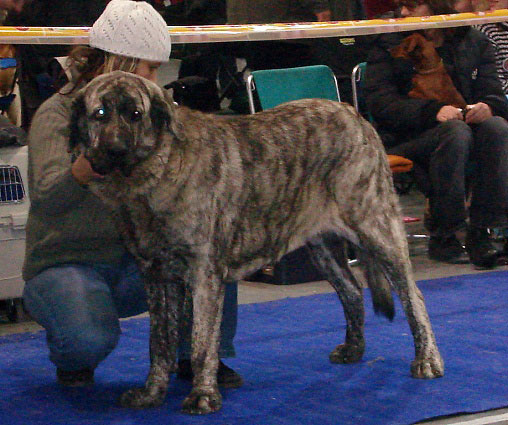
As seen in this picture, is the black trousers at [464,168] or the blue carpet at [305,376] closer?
the blue carpet at [305,376]

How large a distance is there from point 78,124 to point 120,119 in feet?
0.69

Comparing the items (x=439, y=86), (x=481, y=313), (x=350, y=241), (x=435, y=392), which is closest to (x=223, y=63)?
(x=439, y=86)

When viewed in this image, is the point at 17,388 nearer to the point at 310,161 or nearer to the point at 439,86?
the point at 310,161

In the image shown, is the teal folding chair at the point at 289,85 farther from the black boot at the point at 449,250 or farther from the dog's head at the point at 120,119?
the dog's head at the point at 120,119

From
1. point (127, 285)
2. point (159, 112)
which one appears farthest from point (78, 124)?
point (127, 285)

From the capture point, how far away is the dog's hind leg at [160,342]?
3.23 m

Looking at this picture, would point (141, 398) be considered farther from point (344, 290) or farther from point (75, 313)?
point (344, 290)

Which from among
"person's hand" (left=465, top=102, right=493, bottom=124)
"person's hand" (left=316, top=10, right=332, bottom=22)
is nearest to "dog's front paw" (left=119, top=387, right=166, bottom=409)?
"person's hand" (left=465, top=102, right=493, bottom=124)

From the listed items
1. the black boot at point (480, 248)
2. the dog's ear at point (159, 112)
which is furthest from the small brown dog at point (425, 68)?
the dog's ear at point (159, 112)

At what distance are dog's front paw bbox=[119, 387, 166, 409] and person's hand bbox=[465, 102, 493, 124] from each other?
324cm

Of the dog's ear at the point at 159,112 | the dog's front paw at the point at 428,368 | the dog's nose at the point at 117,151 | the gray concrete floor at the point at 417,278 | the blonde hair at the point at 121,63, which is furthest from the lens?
Answer: the dog's front paw at the point at 428,368

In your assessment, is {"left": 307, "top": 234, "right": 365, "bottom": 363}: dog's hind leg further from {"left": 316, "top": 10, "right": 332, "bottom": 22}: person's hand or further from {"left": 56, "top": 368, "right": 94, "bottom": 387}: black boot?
{"left": 316, "top": 10, "right": 332, "bottom": 22}: person's hand

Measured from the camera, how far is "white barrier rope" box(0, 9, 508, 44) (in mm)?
5285

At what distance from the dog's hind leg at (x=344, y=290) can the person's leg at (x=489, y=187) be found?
7.08 ft
